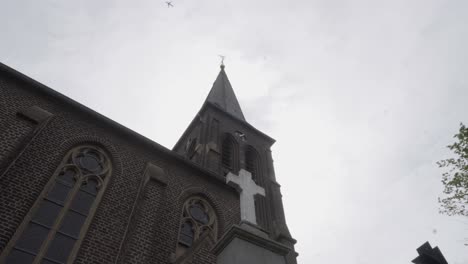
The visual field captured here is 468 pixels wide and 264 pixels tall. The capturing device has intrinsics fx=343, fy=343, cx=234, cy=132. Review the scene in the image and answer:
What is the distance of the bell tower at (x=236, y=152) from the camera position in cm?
1788

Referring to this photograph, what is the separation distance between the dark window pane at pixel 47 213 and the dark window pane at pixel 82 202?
0.40 metres

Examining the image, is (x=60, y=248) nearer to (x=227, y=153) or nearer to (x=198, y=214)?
(x=198, y=214)

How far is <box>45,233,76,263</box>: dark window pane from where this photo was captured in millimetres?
7685

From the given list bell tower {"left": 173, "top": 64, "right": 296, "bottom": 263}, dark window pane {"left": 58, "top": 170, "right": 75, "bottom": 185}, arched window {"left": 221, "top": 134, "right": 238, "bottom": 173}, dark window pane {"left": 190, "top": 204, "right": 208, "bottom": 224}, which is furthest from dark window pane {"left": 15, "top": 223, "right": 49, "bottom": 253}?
arched window {"left": 221, "top": 134, "right": 238, "bottom": 173}

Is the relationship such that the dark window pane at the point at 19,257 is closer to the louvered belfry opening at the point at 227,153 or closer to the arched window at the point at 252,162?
the louvered belfry opening at the point at 227,153

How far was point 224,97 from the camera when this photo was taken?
28.3 meters

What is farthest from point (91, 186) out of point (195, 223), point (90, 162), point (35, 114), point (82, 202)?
point (195, 223)

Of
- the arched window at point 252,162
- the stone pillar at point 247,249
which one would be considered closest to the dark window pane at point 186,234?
the stone pillar at point 247,249

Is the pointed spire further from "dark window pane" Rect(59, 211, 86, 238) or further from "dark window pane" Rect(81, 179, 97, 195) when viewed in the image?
"dark window pane" Rect(59, 211, 86, 238)

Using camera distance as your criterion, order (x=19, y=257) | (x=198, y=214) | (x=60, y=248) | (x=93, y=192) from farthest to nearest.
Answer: (x=198, y=214) < (x=93, y=192) < (x=60, y=248) < (x=19, y=257)

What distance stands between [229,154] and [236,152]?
496 millimetres

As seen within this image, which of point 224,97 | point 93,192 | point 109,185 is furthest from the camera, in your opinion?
point 224,97

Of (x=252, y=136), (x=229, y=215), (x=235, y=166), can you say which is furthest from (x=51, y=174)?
(x=252, y=136)

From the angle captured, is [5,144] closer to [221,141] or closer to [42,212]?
[42,212]
